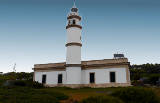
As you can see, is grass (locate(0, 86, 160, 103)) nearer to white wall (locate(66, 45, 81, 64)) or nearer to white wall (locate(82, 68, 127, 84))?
white wall (locate(82, 68, 127, 84))

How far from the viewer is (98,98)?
29.8 feet

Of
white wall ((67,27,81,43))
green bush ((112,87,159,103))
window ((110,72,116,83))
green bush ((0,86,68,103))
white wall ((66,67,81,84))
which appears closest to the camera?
green bush ((112,87,159,103))

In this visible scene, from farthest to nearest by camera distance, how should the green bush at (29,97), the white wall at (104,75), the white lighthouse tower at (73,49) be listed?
the white lighthouse tower at (73,49), the white wall at (104,75), the green bush at (29,97)

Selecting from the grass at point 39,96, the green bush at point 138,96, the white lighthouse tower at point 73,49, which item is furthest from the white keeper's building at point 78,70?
the green bush at point 138,96

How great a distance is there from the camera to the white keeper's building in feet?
99.0

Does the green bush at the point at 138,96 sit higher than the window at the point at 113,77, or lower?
lower

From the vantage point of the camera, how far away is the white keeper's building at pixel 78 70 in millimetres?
30172

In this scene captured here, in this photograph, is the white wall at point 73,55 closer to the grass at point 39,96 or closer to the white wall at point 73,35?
the white wall at point 73,35

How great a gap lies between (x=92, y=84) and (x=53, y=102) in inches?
704

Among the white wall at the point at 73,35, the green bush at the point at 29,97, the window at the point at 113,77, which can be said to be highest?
the white wall at the point at 73,35

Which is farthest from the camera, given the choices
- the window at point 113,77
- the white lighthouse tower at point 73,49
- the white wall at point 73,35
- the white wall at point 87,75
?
the white wall at point 73,35

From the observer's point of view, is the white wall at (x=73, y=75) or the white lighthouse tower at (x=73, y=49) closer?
the white wall at (x=73, y=75)

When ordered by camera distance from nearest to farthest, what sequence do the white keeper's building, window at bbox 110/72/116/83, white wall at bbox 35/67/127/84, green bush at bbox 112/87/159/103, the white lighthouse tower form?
1. green bush at bbox 112/87/159/103
2. white wall at bbox 35/67/127/84
3. the white keeper's building
4. window at bbox 110/72/116/83
5. the white lighthouse tower

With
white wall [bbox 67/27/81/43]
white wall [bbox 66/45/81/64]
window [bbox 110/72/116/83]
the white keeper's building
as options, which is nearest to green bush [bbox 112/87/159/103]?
the white keeper's building
